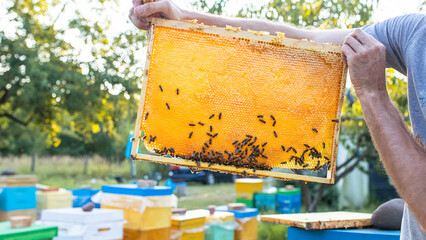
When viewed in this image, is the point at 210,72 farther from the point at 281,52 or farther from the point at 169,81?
the point at 281,52

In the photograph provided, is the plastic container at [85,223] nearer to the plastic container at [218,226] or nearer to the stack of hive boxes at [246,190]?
the plastic container at [218,226]

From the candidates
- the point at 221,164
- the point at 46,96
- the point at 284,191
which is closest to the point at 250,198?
the point at 284,191

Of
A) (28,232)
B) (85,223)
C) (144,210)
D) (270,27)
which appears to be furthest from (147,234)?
(270,27)

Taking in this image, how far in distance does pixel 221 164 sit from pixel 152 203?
2161mm

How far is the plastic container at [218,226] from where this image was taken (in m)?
4.22

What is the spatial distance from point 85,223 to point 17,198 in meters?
1.98

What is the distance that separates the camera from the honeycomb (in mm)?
1880

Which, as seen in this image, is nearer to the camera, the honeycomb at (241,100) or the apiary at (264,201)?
the honeycomb at (241,100)

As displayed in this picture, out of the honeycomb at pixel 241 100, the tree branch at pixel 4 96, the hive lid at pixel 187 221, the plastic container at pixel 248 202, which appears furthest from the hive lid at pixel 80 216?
the tree branch at pixel 4 96

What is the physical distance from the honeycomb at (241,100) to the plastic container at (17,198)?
3635mm

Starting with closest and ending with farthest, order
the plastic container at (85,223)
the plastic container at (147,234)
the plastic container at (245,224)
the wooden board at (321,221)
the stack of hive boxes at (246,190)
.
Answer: the wooden board at (321,221) → the plastic container at (85,223) → the plastic container at (147,234) → the plastic container at (245,224) → the stack of hive boxes at (246,190)

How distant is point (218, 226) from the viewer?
423 cm

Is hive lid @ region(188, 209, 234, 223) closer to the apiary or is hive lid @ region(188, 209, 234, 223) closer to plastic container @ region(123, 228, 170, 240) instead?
plastic container @ region(123, 228, 170, 240)

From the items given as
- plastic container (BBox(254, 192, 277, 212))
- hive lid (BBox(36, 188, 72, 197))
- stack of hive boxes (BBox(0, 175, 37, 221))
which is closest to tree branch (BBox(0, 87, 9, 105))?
plastic container (BBox(254, 192, 277, 212))
